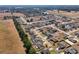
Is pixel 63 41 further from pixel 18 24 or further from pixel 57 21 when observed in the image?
pixel 18 24

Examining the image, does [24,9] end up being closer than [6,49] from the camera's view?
No

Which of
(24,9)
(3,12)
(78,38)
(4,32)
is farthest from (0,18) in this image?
(78,38)
